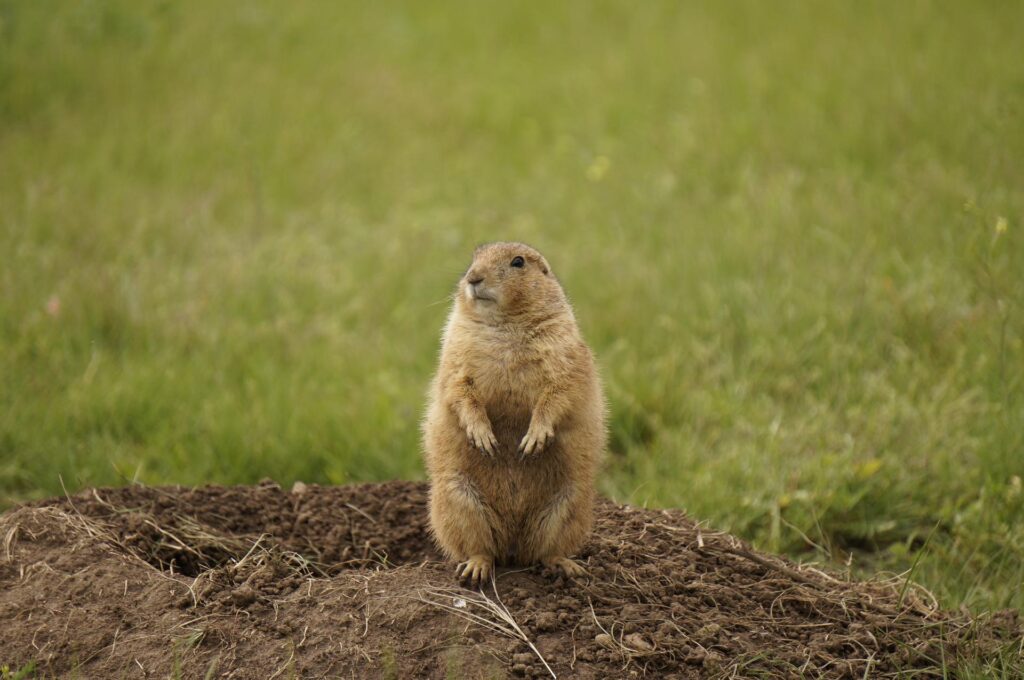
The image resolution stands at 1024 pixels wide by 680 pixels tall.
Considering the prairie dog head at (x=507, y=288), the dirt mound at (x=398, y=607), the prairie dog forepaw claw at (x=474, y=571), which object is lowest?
the dirt mound at (x=398, y=607)

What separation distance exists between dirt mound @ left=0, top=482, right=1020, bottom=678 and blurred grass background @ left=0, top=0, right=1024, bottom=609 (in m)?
0.90

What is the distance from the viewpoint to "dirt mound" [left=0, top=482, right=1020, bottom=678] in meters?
3.49

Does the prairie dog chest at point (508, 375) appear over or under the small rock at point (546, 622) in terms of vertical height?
over

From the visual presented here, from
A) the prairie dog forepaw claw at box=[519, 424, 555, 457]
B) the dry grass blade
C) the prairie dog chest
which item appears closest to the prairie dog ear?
the prairie dog chest

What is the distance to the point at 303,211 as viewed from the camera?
30.1 feet

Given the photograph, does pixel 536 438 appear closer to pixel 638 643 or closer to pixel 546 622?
pixel 546 622

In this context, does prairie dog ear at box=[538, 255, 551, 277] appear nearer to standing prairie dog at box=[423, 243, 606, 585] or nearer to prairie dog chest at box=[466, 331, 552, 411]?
standing prairie dog at box=[423, 243, 606, 585]

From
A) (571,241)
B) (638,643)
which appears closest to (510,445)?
(638,643)

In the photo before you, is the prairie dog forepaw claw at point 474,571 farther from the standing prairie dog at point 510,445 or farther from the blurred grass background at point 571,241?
the blurred grass background at point 571,241

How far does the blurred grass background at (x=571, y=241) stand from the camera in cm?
564

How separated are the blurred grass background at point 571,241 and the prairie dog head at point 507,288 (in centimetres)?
166

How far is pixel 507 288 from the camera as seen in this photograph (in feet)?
13.1

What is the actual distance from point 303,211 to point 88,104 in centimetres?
257

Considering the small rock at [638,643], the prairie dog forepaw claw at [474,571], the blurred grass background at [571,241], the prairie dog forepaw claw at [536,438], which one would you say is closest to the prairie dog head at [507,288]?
the prairie dog forepaw claw at [536,438]
